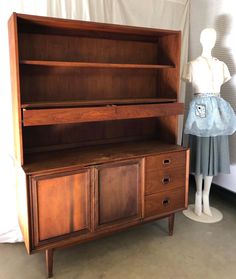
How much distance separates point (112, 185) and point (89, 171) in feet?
0.69

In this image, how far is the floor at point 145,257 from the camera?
1.95 m

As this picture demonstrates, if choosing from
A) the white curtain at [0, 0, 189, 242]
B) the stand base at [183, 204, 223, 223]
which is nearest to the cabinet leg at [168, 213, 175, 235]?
the stand base at [183, 204, 223, 223]

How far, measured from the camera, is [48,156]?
2.02 meters

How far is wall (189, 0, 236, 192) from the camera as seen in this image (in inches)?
108

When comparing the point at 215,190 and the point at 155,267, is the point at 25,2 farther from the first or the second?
the point at 215,190

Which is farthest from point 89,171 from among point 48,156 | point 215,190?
point 215,190

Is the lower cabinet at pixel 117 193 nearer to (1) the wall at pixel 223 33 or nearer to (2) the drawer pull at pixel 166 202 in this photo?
(2) the drawer pull at pixel 166 202

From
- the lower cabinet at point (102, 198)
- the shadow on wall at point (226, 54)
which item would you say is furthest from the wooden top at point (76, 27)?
the lower cabinet at point (102, 198)

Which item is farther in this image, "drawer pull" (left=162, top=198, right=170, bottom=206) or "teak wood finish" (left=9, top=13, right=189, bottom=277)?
"drawer pull" (left=162, top=198, right=170, bottom=206)

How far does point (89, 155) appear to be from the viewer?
2062 mm

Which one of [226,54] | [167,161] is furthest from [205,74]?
[167,161]

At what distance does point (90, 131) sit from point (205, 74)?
107 centimetres

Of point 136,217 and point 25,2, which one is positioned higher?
point 25,2

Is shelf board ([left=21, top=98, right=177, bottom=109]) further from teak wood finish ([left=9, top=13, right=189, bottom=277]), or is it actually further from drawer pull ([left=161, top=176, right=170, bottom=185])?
drawer pull ([left=161, top=176, right=170, bottom=185])
